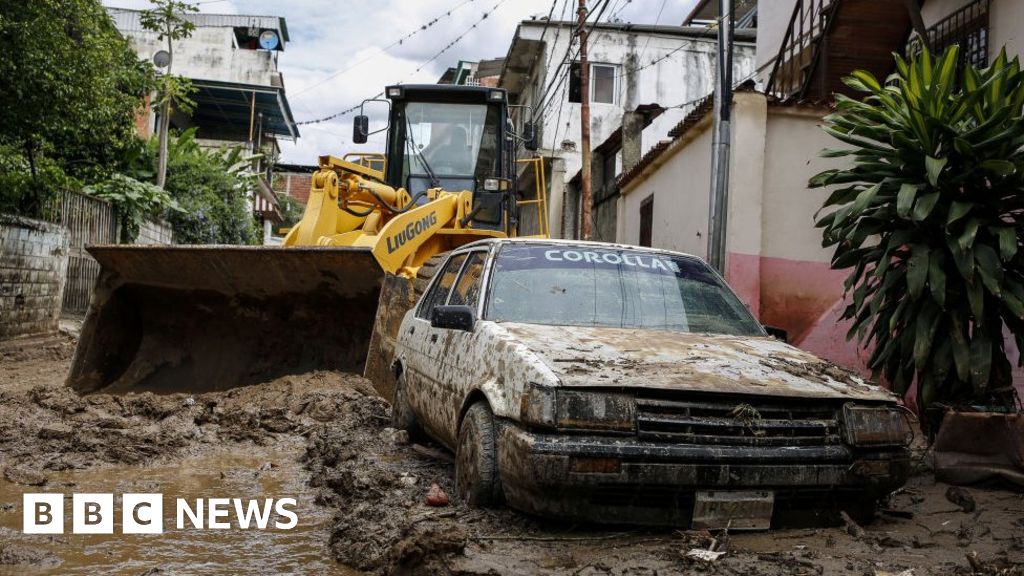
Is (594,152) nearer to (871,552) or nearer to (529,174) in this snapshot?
(529,174)

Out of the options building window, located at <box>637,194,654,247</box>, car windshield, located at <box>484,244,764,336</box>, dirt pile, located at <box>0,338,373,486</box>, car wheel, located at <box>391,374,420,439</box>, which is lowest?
dirt pile, located at <box>0,338,373,486</box>

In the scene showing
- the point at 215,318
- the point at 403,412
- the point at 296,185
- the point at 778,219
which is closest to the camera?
the point at 403,412

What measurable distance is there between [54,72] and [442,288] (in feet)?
25.0

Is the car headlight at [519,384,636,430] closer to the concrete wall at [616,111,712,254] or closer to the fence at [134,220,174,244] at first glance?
the concrete wall at [616,111,712,254]

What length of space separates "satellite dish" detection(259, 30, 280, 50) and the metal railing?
32.5 m

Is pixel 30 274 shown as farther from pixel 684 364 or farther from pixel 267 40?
pixel 267 40

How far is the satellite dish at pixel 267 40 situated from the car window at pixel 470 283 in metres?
39.4

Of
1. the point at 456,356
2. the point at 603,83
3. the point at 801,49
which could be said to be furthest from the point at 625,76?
the point at 456,356

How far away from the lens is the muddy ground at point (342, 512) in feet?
11.7

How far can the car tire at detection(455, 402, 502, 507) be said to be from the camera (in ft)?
13.6

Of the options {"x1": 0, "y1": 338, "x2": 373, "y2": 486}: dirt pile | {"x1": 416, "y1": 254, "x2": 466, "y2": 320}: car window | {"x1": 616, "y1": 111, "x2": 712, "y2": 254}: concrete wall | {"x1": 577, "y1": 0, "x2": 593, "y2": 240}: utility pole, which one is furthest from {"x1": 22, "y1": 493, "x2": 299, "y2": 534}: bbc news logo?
{"x1": 577, "y1": 0, "x2": 593, "y2": 240}: utility pole

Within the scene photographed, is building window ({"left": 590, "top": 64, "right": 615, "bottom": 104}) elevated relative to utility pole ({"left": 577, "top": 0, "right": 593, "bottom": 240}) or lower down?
elevated

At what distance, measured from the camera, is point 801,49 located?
502 inches

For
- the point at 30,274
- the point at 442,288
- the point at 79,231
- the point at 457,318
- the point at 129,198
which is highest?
the point at 129,198
